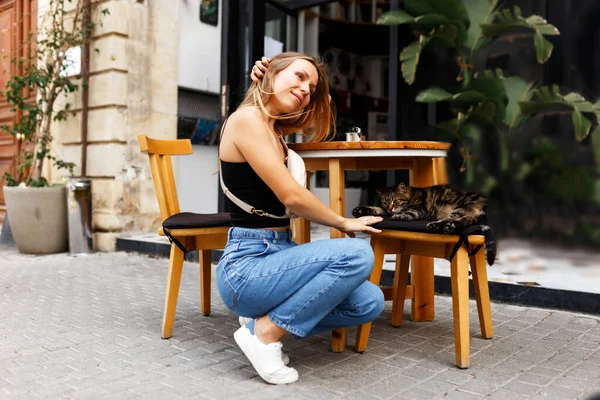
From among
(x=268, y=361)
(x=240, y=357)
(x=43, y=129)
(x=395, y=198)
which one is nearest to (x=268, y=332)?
(x=268, y=361)

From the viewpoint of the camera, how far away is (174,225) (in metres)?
2.71

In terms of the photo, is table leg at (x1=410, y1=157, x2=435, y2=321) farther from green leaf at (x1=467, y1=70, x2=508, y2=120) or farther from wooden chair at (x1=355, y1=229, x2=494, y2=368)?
green leaf at (x1=467, y1=70, x2=508, y2=120)

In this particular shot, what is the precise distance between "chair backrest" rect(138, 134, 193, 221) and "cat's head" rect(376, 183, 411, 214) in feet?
3.84

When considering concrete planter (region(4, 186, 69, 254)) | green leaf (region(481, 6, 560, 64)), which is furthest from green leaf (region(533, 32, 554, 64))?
concrete planter (region(4, 186, 69, 254))

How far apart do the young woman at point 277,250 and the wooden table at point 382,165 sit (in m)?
0.30

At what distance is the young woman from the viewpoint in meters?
2.09

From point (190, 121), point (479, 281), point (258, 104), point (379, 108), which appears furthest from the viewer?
point (379, 108)

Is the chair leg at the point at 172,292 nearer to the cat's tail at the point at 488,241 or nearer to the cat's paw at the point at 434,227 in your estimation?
the cat's paw at the point at 434,227

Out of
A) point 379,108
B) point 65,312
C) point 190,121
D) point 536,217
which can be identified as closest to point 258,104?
point 65,312

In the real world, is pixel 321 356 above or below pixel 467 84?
below

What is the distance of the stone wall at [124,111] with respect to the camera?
5945mm

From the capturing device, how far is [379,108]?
871 cm

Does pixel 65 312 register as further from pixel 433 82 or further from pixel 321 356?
pixel 433 82

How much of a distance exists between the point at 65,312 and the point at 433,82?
4002 millimetres
